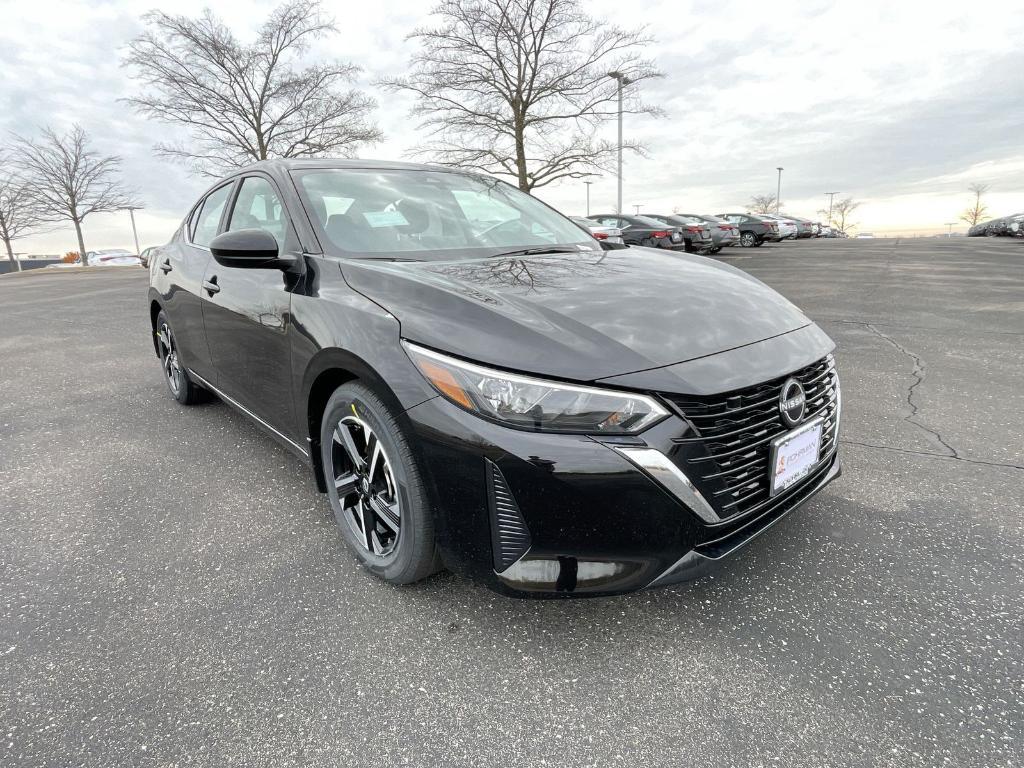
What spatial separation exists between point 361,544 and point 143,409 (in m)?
2.91

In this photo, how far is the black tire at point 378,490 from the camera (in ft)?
6.01

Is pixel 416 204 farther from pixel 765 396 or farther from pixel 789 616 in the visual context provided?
pixel 789 616

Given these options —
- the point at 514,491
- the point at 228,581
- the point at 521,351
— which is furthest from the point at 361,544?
the point at 521,351

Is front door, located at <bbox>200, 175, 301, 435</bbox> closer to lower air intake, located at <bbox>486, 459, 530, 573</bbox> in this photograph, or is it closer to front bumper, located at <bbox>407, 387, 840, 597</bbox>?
front bumper, located at <bbox>407, 387, 840, 597</bbox>

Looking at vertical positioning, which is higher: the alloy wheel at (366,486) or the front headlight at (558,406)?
the front headlight at (558,406)

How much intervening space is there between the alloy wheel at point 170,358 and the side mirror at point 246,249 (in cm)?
209

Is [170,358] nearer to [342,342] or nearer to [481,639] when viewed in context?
[342,342]

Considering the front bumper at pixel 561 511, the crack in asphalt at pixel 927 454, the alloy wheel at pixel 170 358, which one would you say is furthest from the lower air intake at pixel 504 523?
the alloy wheel at pixel 170 358

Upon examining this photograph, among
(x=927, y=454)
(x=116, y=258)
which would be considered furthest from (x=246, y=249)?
(x=116, y=258)

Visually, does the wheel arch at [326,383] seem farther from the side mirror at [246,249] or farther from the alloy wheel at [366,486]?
the side mirror at [246,249]

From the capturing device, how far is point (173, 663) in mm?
1762

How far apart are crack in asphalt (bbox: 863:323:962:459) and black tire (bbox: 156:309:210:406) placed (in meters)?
4.35

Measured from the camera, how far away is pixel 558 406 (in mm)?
1577

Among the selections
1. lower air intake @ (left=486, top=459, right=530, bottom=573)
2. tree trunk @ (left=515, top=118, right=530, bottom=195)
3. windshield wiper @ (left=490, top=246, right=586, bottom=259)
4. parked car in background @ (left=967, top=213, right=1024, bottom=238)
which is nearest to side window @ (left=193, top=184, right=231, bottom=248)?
windshield wiper @ (left=490, top=246, right=586, bottom=259)
